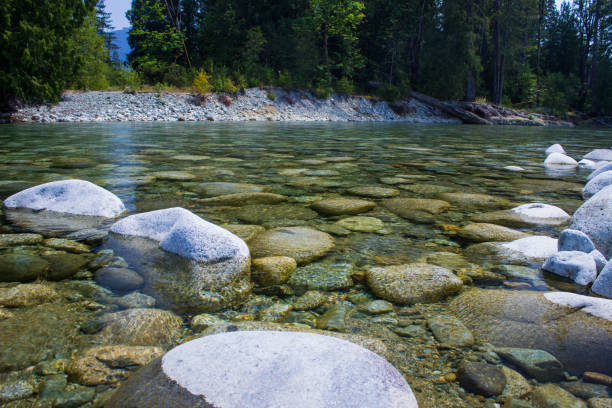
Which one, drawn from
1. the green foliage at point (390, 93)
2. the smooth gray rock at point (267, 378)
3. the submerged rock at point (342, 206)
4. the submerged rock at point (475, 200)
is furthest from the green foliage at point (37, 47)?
the green foliage at point (390, 93)

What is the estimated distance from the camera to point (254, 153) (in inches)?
207

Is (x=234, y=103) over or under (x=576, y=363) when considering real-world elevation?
over

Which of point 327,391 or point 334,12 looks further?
point 334,12

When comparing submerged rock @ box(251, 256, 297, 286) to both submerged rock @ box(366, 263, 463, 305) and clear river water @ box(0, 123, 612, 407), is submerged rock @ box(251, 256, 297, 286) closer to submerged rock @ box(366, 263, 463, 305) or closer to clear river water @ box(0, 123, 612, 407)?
clear river water @ box(0, 123, 612, 407)

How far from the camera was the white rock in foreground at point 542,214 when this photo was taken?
7.17ft

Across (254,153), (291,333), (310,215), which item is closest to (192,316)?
(291,333)

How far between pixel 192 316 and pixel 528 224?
1842 mm

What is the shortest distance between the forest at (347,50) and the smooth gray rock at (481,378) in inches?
678

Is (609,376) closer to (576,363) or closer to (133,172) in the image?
(576,363)

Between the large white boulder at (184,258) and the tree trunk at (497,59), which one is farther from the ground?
the tree trunk at (497,59)

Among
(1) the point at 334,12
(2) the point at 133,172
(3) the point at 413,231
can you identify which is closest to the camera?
(3) the point at 413,231

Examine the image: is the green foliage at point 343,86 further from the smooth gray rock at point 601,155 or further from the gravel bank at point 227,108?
the smooth gray rock at point 601,155

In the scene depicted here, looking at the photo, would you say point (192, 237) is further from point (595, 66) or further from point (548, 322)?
point (595, 66)

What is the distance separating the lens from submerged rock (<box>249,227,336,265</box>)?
1660 millimetres
